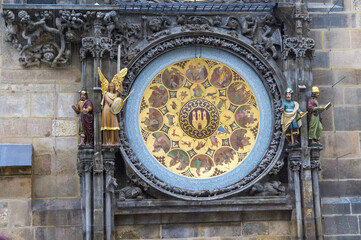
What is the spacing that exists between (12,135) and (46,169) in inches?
27.3

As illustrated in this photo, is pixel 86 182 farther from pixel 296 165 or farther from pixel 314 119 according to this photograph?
pixel 314 119

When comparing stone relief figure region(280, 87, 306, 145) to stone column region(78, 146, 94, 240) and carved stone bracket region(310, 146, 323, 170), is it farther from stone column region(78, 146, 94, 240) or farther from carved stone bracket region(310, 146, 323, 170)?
stone column region(78, 146, 94, 240)

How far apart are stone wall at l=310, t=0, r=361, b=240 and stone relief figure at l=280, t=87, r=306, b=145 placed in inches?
33.7

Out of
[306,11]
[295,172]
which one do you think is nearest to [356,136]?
[295,172]

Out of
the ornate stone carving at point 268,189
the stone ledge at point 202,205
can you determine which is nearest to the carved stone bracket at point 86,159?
the stone ledge at point 202,205

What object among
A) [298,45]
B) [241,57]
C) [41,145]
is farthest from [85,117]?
[298,45]

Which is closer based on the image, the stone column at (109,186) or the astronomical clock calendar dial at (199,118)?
the stone column at (109,186)

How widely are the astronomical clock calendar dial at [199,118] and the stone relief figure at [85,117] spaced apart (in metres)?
0.76

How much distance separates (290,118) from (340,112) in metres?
1.19

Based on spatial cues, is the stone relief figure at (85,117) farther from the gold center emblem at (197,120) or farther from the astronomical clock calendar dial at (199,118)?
the gold center emblem at (197,120)

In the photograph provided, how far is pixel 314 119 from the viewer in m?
9.49

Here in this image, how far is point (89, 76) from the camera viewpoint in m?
9.40

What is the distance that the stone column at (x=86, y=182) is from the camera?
9.03 m

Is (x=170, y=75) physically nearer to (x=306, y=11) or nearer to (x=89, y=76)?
(x=89, y=76)
